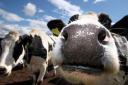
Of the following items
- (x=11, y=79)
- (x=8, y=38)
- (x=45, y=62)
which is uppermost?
(x=8, y=38)

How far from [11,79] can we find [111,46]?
10958 millimetres

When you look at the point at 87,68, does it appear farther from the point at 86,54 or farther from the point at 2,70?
the point at 2,70

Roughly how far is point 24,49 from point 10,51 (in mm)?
1106

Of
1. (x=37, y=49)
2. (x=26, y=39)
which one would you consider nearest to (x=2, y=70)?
(x=26, y=39)

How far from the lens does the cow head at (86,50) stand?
335 centimetres

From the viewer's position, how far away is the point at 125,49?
16.2 ft

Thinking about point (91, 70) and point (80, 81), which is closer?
point (91, 70)

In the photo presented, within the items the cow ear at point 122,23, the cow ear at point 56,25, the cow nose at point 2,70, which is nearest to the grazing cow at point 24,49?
the cow nose at point 2,70

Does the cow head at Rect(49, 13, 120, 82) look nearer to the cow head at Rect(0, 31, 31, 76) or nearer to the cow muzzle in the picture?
the cow muzzle

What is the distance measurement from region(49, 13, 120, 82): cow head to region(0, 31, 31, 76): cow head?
23.6 ft

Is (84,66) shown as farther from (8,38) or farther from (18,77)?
(18,77)

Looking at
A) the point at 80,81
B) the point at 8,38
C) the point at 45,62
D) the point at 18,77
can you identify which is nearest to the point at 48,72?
the point at 18,77

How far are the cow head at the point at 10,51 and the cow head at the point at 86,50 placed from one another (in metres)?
7.19

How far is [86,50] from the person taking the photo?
11.0 feet
